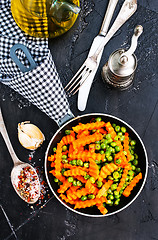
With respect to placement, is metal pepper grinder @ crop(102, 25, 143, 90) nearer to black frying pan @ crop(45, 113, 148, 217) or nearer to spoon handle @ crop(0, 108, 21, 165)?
black frying pan @ crop(45, 113, 148, 217)

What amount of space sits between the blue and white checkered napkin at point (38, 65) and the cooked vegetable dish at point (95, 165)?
0.24 metres

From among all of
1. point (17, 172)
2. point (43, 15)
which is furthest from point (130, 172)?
point (43, 15)

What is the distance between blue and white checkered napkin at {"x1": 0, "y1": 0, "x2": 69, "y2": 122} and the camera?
2.01 metres

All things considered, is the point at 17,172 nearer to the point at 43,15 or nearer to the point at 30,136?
the point at 30,136

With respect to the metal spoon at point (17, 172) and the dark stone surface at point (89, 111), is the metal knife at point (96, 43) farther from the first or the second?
the metal spoon at point (17, 172)

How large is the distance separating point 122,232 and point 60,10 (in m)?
1.77

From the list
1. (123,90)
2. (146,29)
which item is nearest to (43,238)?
(123,90)

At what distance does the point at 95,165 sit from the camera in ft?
6.19

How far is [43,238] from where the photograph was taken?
2.25 m

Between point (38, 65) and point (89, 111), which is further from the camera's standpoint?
point (89, 111)

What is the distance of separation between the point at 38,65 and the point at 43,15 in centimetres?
39

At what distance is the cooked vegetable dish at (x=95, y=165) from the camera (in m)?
1.92

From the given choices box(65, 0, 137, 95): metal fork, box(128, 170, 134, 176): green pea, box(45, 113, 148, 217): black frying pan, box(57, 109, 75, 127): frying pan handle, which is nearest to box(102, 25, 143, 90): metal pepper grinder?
box(65, 0, 137, 95): metal fork

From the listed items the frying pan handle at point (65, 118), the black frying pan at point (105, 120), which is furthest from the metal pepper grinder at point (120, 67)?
the frying pan handle at point (65, 118)
